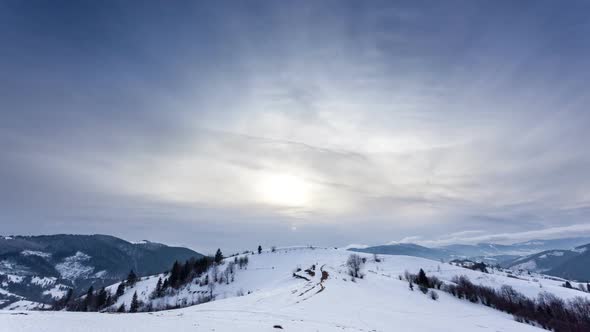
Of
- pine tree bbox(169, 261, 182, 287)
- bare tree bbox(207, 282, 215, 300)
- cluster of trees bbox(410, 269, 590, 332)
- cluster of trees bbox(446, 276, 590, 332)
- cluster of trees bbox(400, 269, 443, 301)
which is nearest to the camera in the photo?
cluster of trees bbox(400, 269, 443, 301)

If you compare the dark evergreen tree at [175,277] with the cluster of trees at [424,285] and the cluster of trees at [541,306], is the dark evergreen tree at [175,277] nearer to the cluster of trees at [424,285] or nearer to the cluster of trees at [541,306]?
the cluster of trees at [424,285]

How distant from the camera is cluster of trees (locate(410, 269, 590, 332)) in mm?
106188

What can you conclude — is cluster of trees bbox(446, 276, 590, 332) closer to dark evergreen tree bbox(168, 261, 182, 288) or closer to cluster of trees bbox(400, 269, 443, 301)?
cluster of trees bbox(400, 269, 443, 301)

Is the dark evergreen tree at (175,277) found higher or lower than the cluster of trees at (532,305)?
higher

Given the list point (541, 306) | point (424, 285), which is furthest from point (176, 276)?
point (541, 306)

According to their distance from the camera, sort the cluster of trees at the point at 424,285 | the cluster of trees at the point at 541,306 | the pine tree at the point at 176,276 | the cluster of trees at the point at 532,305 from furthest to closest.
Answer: the pine tree at the point at 176,276 < the cluster of trees at the point at 541,306 < the cluster of trees at the point at 532,305 < the cluster of trees at the point at 424,285

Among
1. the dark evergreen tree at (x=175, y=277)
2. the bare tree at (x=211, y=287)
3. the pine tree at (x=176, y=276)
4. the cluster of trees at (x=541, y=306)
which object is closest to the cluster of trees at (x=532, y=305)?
the cluster of trees at (x=541, y=306)

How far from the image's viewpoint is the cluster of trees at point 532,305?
106 meters

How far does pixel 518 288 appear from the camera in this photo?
196 meters

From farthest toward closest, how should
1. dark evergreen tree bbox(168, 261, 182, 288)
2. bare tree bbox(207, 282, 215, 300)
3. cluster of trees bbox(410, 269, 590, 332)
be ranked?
dark evergreen tree bbox(168, 261, 182, 288)
bare tree bbox(207, 282, 215, 300)
cluster of trees bbox(410, 269, 590, 332)

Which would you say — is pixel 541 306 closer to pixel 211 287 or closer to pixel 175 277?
pixel 211 287

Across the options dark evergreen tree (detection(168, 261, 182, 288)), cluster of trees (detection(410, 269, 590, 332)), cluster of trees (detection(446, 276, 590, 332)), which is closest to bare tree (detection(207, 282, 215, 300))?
dark evergreen tree (detection(168, 261, 182, 288))

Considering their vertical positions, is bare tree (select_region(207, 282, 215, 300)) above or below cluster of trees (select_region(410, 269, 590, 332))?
above

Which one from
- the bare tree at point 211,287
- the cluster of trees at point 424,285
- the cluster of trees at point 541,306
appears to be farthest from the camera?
the bare tree at point 211,287
